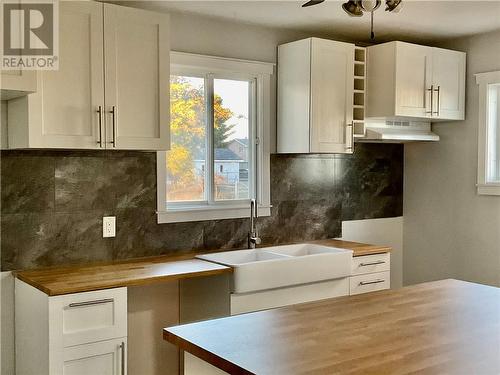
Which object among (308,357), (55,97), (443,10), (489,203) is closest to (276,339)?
(308,357)

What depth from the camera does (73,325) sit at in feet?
9.17

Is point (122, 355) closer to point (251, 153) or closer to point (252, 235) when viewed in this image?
point (252, 235)

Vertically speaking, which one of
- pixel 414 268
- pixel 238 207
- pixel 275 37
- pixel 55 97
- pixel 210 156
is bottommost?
pixel 414 268

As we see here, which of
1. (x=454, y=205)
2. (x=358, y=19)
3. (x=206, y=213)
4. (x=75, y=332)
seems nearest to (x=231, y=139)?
(x=206, y=213)

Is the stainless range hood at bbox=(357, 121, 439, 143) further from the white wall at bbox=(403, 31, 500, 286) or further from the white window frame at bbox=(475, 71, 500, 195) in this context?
the white window frame at bbox=(475, 71, 500, 195)

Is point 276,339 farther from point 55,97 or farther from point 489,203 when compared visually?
point 489,203

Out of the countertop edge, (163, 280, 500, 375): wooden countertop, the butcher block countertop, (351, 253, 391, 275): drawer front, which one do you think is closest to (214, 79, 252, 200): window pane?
the butcher block countertop

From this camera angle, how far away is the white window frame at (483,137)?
4.48 m

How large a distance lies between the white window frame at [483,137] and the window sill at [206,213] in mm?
1713

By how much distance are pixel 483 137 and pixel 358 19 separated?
1420 mm

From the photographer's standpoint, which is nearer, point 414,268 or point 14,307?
point 14,307

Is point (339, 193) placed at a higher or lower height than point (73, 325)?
higher

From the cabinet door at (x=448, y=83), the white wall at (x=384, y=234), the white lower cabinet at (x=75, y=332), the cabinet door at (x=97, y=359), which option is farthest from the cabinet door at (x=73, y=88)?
the cabinet door at (x=448, y=83)

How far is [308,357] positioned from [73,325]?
149cm
